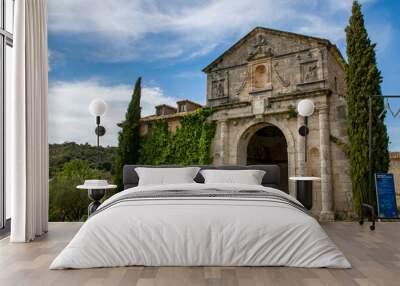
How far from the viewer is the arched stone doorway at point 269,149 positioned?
11.8 metres

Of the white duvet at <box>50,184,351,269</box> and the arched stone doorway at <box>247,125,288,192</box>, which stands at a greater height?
the arched stone doorway at <box>247,125,288,192</box>

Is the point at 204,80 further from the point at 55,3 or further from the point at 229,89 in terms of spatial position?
the point at 55,3

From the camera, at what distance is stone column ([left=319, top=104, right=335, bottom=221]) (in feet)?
23.1

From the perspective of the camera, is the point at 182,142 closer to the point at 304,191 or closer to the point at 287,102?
the point at 287,102

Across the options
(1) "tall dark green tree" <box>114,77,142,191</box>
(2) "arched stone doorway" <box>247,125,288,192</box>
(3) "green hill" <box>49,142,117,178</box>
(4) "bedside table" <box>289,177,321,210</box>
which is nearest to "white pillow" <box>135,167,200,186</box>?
(4) "bedside table" <box>289,177,321,210</box>

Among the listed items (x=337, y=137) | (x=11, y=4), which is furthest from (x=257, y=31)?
(x=11, y=4)

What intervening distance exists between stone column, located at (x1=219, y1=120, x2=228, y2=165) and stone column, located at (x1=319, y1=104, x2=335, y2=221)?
7.56 feet

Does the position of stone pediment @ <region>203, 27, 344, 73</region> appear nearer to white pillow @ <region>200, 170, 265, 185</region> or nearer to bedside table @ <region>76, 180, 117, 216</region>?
white pillow @ <region>200, 170, 265, 185</region>

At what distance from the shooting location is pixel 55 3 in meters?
7.50

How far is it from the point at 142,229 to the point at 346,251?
6.38 feet

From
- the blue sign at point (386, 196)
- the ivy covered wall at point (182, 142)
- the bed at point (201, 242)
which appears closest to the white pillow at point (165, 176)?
the bed at point (201, 242)

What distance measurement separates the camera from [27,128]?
3.56m

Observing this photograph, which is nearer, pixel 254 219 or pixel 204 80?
pixel 254 219

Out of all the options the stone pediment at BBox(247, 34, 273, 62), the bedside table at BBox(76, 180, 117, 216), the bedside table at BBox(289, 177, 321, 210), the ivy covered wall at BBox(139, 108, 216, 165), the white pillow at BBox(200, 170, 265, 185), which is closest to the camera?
the white pillow at BBox(200, 170, 265, 185)
